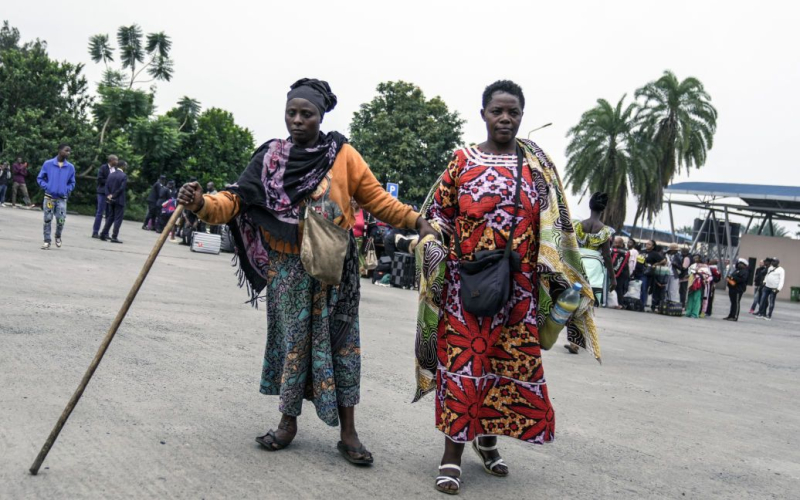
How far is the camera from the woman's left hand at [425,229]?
12.9ft

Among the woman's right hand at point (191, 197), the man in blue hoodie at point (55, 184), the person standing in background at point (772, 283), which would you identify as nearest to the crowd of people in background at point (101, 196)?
the man in blue hoodie at point (55, 184)

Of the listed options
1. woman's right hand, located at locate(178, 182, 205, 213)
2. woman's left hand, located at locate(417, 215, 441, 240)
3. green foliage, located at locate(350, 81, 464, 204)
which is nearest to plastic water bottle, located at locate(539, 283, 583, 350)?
woman's left hand, located at locate(417, 215, 441, 240)

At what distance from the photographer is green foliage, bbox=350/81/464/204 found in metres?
50.4

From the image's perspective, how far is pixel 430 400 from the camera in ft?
18.3

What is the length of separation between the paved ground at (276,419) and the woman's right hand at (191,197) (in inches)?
47.8

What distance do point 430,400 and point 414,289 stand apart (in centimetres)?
1160

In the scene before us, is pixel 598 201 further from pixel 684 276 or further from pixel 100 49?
pixel 100 49

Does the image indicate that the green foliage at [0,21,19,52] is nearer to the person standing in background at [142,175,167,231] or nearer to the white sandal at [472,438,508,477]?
the person standing in background at [142,175,167,231]

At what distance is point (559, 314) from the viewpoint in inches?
156

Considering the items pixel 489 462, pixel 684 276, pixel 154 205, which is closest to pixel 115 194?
pixel 154 205

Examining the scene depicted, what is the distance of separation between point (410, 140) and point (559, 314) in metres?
47.2

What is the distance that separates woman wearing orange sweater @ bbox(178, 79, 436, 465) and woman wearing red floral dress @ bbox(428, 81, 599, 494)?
1.10ft

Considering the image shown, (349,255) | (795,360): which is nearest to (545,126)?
(349,255)

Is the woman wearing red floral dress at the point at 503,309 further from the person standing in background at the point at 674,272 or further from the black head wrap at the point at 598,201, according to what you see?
the person standing in background at the point at 674,272
